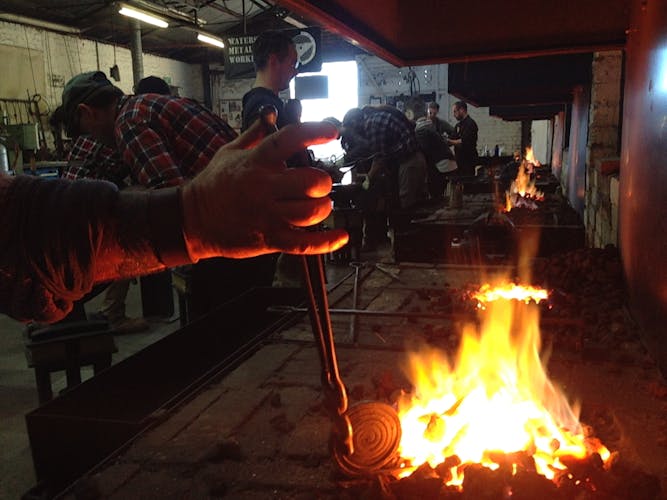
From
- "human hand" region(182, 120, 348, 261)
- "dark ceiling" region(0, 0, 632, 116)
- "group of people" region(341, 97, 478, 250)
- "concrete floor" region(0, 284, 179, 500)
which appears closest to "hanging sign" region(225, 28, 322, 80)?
"group of people" region(341, 97, 478, 250)

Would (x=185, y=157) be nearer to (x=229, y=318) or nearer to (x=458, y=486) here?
(x=229, y=318)

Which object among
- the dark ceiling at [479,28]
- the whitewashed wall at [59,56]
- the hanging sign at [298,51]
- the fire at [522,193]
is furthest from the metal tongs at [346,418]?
the whitewashed wall at [59,56]

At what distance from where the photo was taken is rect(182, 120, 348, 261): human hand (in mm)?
1269

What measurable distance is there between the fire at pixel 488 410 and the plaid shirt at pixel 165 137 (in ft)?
5.56

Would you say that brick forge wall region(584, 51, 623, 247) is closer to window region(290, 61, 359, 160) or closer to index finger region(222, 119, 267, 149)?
index finger region(222, 119, 267, 149)

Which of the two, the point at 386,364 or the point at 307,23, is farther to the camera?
the point at 307,23

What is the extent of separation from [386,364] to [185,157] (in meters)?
1.72

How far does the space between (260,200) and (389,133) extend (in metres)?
8.25

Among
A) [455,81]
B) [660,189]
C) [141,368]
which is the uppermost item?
[455,81]

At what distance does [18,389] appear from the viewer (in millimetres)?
4980

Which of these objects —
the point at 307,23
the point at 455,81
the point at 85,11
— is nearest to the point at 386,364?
the point at 455,81

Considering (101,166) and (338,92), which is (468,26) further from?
(338,92)

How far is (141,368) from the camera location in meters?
3.12

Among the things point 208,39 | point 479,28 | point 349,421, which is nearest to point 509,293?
point 479,28
